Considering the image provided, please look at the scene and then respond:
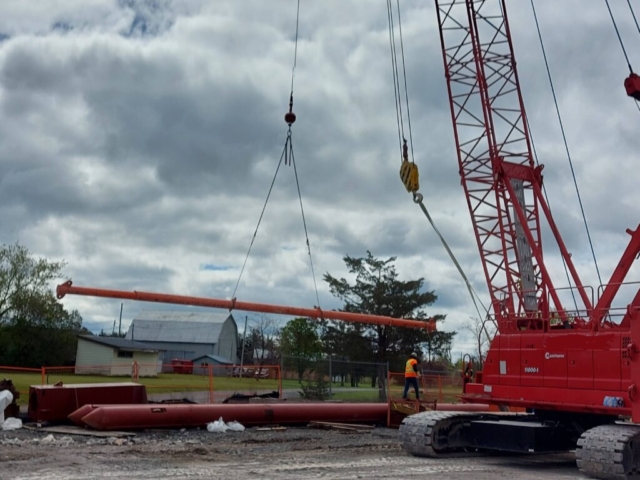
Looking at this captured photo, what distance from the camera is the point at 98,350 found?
67.5 metres

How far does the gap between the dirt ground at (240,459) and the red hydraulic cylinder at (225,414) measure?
0.35m

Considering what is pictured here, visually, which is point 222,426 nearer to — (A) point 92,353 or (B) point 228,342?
(A) point 92,353

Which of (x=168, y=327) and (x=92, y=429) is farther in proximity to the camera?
(x=168, y=327)

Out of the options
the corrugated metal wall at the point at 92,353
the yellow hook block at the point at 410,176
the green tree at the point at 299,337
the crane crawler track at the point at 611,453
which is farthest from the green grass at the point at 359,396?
the corrugated metal wall at the point at 92,353

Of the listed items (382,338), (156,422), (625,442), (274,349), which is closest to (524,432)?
(625,442)

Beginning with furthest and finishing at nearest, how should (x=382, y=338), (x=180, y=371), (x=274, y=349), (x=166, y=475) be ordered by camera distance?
(x=274, y=349) → (x=382, y=338) → (x=180, y=371) → (x=166, y=475)

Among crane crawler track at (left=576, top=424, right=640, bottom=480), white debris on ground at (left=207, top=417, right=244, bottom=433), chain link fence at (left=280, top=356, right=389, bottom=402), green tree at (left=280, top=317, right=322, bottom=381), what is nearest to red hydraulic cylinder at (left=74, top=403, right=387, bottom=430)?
white debris on ground at (left=207, top=417, right=244, bottom=433)

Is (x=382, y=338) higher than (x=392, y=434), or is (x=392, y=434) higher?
(x=382, y=338)

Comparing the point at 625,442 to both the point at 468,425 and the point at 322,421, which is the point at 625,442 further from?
the point at 322,421

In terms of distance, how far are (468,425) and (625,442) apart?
3981 mm

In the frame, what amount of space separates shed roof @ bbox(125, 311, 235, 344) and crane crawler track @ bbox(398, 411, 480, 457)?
8213 cm

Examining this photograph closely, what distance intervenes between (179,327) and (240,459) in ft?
291

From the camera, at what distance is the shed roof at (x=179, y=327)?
97.8m

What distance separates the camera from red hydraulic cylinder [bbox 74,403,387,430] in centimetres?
1750
